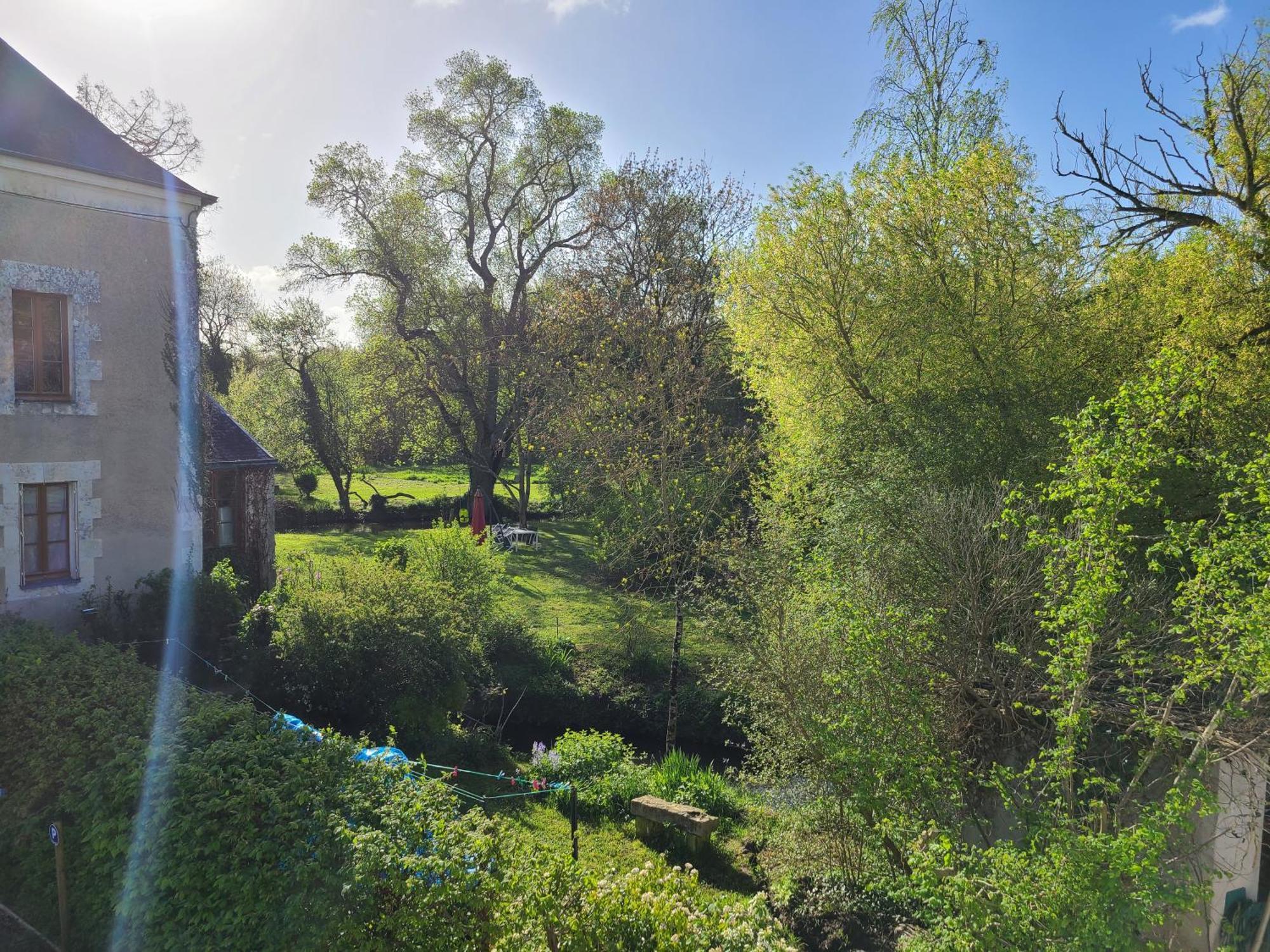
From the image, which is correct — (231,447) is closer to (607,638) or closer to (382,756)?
(607,638)

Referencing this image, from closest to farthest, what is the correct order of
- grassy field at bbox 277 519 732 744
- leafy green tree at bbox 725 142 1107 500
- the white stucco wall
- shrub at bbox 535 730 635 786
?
1. leafy green tree at bbox 725 142 1107 500
2. the white stucco wall
3. shrub at bbox 535 730 635 786
4. grassy field at bbox 277 519 732 744

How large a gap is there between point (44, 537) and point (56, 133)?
17.4ft

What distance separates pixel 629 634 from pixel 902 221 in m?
8.97

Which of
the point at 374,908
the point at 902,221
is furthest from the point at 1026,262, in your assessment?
the point at 374,908

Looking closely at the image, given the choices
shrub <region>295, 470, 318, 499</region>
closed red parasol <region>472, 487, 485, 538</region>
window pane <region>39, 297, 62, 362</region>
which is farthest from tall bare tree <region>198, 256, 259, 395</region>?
window pane <region>39, 297, 62, 362</region>

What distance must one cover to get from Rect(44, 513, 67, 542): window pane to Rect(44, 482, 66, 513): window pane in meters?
0.08

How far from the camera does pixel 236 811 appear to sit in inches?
182

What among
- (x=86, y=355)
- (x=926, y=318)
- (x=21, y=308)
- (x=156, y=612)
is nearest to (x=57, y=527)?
(x=156, y=612)

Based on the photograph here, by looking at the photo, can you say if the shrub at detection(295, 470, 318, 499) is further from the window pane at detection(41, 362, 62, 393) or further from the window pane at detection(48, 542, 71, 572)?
the window pane at detection(41, 362, 62, 393)

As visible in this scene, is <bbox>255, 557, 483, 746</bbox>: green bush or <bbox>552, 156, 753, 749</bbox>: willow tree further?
<bbox>552, 156, 753, 749</bbox>: willow tree

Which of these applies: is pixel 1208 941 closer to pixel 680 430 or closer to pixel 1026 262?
pixel 1026 262

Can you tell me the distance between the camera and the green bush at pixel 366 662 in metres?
10.6

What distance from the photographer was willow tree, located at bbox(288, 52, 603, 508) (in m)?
24.8

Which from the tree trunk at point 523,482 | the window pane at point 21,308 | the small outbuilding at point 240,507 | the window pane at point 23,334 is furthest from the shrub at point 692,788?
the tree trunk at point 523,482
